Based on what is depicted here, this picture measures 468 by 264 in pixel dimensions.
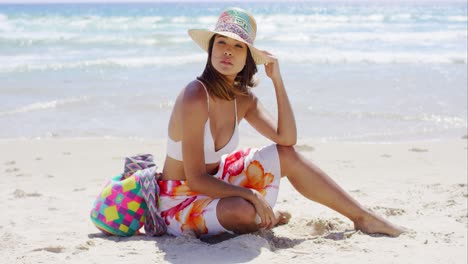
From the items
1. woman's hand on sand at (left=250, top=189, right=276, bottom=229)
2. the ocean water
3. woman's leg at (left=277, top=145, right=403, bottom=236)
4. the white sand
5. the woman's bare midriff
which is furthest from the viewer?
the ocean water

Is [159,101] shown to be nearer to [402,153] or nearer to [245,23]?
[402,153]

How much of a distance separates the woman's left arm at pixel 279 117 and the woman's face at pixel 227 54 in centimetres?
26

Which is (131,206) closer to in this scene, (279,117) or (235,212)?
(235,212)

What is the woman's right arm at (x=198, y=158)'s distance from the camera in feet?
10.4

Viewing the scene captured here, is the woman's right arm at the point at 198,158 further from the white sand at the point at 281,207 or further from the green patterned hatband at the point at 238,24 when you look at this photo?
the green patterned hatband at the point at 238,24

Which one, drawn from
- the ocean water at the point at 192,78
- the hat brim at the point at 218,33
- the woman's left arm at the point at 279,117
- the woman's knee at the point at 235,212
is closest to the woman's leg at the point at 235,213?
the woman's knee at the point at 235,212

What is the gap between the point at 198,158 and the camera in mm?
3186

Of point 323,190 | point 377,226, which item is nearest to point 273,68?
point 323,190

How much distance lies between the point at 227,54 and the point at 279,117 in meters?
0.58

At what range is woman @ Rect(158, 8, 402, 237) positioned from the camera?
10.6ft

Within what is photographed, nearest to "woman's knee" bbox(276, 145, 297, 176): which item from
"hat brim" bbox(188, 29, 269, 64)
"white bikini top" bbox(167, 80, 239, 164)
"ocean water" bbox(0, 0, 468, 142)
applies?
"white bikini top" bbox(167, 80, 239, 164)

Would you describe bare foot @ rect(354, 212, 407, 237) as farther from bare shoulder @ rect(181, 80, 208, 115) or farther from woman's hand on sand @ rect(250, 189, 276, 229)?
bare shoulder @ rect(181, 80, 208, 115)

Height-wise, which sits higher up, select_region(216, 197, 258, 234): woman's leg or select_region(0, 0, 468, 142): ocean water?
select_region(0, 0, 468, 142): ocean water

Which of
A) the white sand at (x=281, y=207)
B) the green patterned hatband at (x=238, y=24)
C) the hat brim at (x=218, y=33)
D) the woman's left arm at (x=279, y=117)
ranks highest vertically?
the green patterned hatband at (x=238, y=24)
